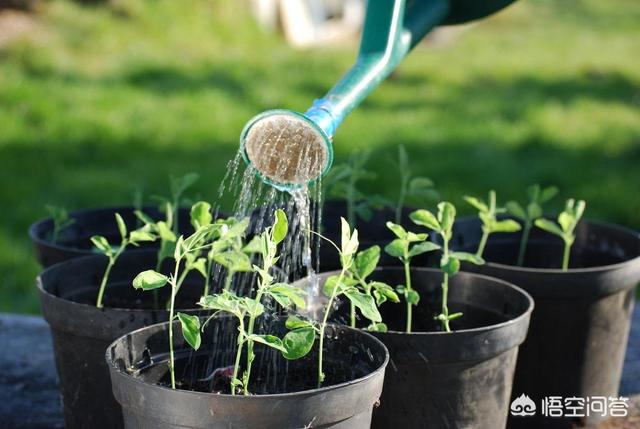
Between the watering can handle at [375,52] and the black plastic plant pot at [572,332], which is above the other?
the watering can handle at [375,52]

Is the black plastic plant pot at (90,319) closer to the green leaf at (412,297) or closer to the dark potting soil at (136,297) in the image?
the dark potting soil at (136,297)

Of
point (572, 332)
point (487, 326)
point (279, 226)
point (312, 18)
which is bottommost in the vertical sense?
point (312, 18)

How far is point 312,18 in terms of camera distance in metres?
7.80

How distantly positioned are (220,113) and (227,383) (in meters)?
3.69

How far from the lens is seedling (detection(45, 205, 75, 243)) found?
272 cm

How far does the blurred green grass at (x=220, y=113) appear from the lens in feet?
15.6

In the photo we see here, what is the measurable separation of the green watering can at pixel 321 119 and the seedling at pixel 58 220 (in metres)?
0.82

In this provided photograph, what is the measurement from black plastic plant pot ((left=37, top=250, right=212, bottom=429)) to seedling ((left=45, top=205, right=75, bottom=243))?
314 mm

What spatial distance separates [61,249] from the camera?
2.62 metres

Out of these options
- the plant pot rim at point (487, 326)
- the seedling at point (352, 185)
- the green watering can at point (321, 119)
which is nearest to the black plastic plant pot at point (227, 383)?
the plant pot rim at point (487, 326)

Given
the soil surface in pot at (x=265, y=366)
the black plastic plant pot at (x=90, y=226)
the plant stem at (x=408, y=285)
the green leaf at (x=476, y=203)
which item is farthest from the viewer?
the black plastic plant pot at (x=90, y=226)

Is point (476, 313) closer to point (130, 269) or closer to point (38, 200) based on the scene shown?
point (130, 269)

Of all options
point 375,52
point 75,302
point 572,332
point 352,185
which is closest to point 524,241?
point 572,332

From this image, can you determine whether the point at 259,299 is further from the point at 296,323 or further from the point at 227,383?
the point at 227,383
